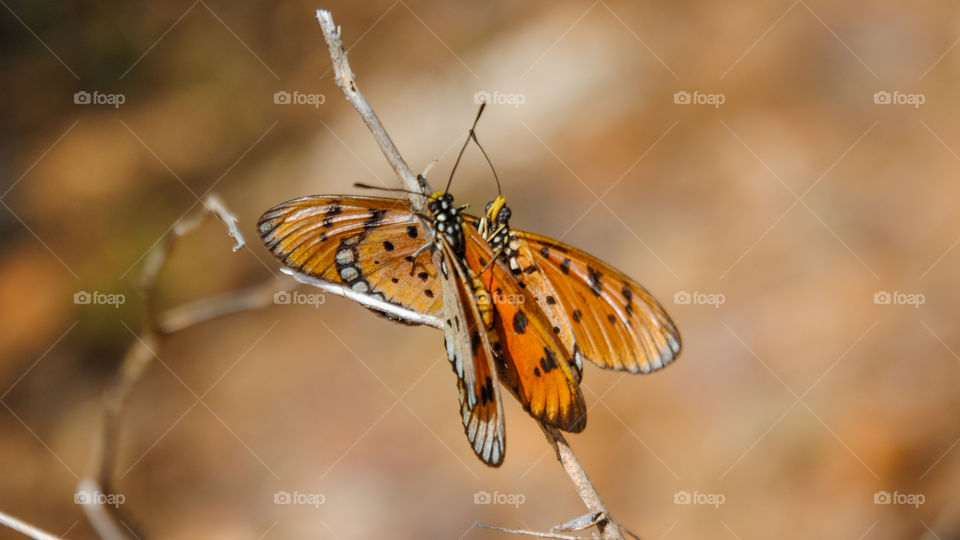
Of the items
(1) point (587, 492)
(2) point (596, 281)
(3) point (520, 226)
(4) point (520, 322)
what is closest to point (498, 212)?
(4) point (520, 322)

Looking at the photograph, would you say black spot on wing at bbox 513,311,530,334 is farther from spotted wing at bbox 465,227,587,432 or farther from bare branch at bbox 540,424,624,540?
bare branch at bbox 540,424,624,540

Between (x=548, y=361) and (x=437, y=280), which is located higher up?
(x=437, y=280)

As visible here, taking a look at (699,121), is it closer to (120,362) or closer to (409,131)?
(409,131)

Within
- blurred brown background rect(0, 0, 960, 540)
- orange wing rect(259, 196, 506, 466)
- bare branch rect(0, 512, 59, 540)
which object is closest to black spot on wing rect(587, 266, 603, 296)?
orange wing rect(259, 196, 506, 466)

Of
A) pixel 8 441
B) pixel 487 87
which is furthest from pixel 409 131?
pixel 8 441

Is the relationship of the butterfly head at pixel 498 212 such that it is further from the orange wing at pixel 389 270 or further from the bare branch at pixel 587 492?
the bare branch at pixel 587 492

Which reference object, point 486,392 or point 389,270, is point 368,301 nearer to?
point 389,270
